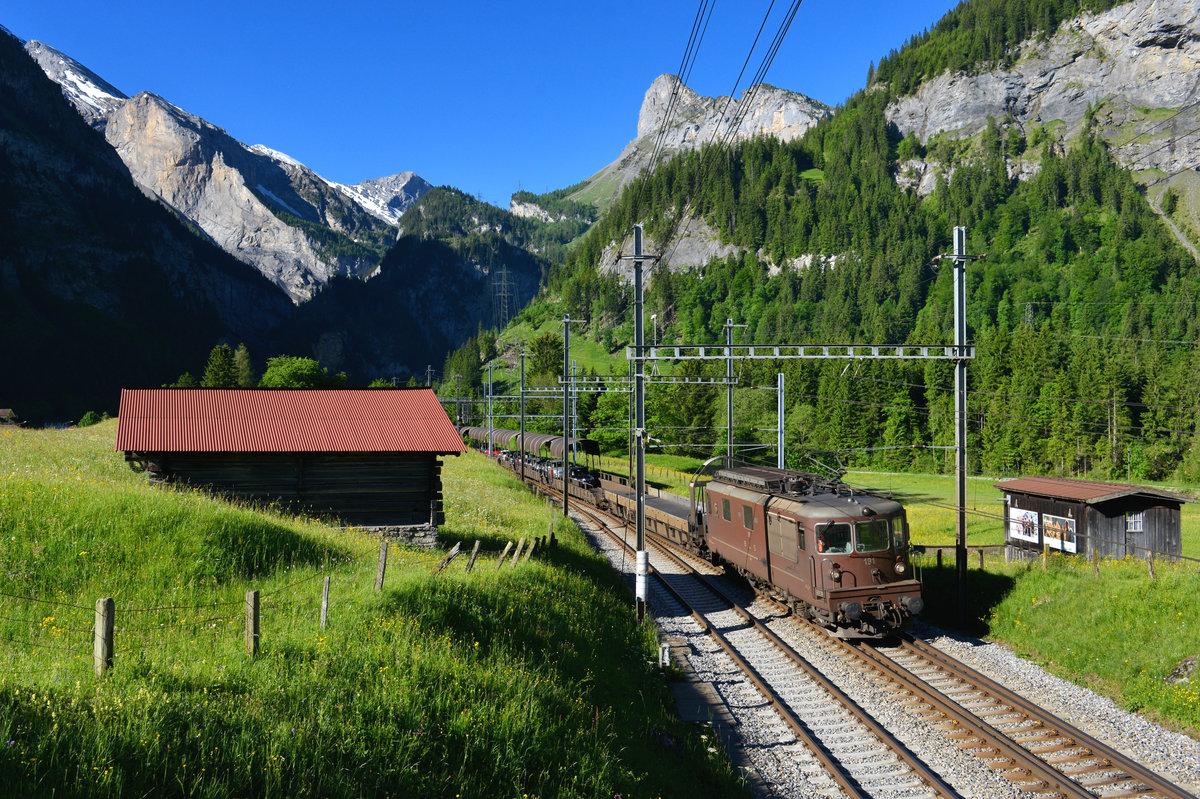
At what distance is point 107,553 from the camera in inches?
538

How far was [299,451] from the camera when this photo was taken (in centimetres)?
2266

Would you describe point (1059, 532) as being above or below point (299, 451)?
below

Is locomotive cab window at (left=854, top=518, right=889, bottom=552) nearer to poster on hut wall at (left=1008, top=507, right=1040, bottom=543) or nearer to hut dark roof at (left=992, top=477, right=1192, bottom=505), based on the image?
hut dark roof at (left=992, top=477, right=1192, bottom=505)

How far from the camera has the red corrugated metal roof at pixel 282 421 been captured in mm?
22422

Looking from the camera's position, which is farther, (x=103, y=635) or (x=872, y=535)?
(x=872, y=535)

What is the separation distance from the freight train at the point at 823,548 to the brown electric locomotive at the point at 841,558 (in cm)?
2

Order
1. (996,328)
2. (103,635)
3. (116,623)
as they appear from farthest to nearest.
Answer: (996,328) → (116,623) → (103,635)

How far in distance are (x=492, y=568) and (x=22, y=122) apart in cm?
24137

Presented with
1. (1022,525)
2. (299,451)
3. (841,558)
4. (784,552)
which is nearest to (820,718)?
(841,558)

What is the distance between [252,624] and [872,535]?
13.9 metres

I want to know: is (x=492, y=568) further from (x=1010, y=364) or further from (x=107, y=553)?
(x=1010, y=364)

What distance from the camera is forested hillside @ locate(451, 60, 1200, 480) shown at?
8312 centimetres

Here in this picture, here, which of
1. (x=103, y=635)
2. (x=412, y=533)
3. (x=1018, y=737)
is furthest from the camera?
(x=412, y=533)

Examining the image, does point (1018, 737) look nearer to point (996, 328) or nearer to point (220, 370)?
point (996, 328)
